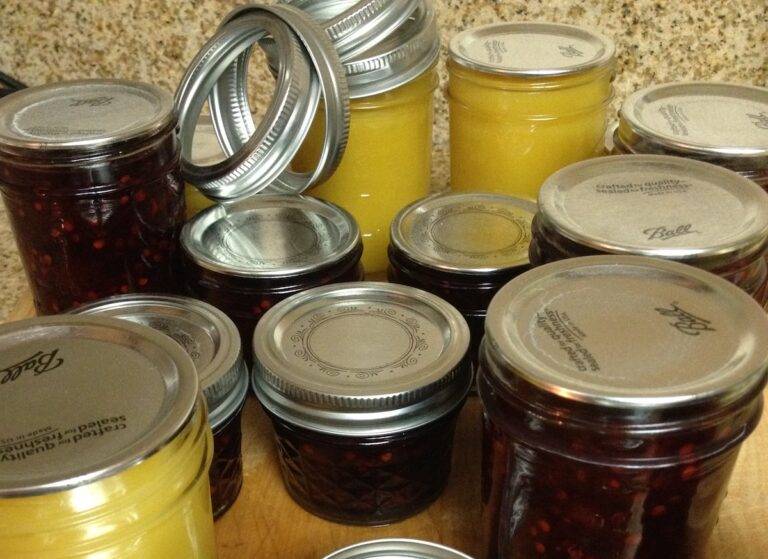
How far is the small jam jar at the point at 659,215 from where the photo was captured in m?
0.72

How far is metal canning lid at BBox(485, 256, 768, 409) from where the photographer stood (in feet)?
1.85

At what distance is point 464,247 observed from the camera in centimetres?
95

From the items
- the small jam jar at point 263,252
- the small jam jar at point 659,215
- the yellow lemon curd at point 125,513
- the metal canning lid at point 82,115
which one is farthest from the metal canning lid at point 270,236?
the yellow lemon curd at point 125,513

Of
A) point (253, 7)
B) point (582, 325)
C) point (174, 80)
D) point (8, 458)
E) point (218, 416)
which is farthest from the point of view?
point (174, 80)

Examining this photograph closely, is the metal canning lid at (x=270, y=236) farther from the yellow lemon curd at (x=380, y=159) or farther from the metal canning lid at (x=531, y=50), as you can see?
the metal canning lid at (x=531, y=50)

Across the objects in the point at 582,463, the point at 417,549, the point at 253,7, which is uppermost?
the point at 253,7

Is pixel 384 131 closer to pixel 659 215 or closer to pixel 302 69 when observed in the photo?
pixel 302 69

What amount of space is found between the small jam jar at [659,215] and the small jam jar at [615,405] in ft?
0.17

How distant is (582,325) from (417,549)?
20 cm

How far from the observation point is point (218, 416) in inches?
29.5

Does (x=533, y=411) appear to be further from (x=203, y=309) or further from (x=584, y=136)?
(x=584, y=136)

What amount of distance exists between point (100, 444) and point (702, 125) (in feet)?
2.43

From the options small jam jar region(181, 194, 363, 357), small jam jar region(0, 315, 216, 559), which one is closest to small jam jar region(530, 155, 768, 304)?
small jam jar region(181, 194, 363, 357)

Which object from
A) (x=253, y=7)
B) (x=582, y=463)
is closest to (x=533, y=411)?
(x=582, y=463)
